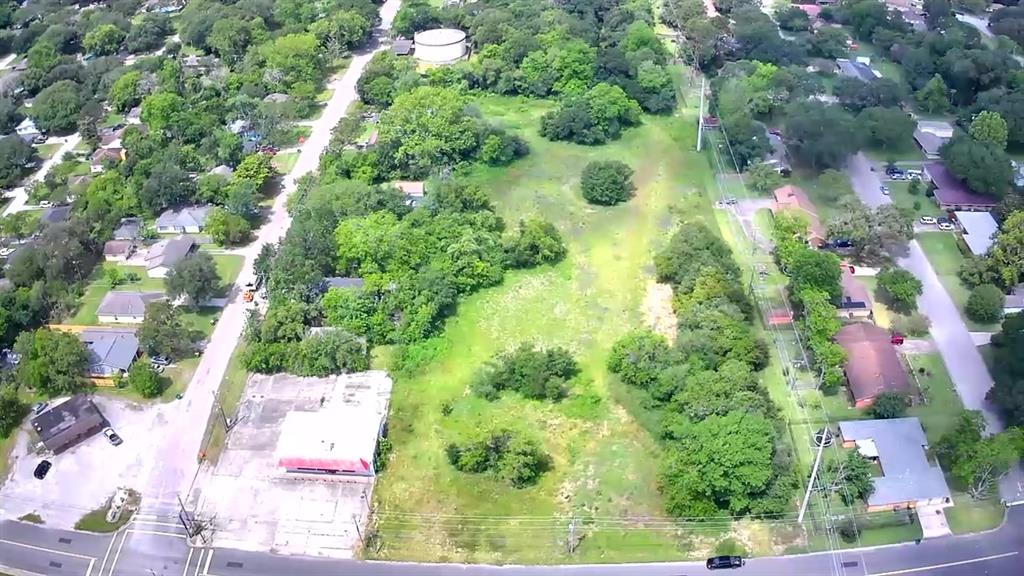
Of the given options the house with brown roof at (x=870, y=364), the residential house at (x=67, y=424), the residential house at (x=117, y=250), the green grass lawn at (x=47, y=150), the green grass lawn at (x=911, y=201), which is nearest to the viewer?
the residential house at (x=67, y=424)

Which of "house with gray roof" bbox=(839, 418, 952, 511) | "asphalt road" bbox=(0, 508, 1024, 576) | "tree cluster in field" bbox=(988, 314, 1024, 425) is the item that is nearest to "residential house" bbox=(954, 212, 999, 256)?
"tree cluster in field" bbox=(988, 314, 1024, 425)

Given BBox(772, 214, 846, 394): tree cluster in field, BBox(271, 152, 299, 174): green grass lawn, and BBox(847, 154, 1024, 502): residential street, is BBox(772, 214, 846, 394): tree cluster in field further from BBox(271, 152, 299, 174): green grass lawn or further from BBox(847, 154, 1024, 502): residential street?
BBox(271, 152, 299, 174): green grass lawn

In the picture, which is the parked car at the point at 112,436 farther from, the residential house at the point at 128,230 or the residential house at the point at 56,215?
the residential house at the point at 56,215

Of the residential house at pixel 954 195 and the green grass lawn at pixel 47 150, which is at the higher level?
the green grass lawn at pixel 47 150

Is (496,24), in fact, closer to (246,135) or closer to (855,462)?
(246,135)

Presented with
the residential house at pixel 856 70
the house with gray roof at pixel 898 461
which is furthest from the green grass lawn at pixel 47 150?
the residential house at pixel 856 70

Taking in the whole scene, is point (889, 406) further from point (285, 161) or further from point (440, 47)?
point (440, 47)

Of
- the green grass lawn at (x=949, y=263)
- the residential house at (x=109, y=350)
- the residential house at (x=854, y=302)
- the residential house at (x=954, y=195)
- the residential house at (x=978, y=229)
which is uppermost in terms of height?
the residential house at (x=109, y=350)

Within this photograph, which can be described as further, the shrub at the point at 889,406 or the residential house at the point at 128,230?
the residential house at the point at 128,230
